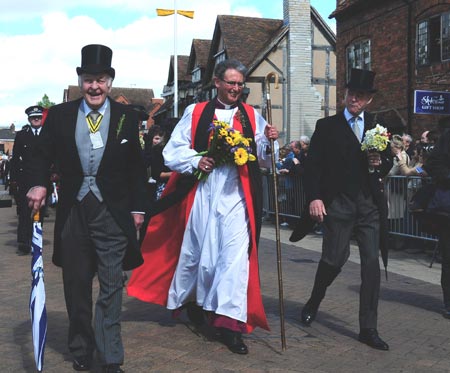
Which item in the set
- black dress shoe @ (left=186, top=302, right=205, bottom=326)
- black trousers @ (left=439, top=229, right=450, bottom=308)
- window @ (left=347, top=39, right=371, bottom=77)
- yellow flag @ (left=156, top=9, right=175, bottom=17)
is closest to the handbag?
black trousers @ (left=439, top=229, right=450, bottom=308)

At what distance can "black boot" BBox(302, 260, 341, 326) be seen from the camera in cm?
538

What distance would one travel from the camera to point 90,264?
4.31 meters

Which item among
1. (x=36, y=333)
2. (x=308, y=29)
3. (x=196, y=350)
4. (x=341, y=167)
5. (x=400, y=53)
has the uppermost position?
(x=308, y=29)

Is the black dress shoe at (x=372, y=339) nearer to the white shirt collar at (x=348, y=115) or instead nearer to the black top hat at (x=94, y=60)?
the white shirt collar at (x=348, y=115)

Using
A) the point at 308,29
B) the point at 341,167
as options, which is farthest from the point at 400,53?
the point at 341,167

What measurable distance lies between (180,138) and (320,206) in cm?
119

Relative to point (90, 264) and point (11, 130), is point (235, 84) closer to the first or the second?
point (90, 264)

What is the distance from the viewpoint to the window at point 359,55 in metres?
22.2

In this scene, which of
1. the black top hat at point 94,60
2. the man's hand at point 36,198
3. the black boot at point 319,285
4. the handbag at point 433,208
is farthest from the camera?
the handbag at point 433,208

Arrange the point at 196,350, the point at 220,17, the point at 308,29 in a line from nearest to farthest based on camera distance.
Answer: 1. the point at 196,350
2. the point at 308,29
3. the point at 220,17

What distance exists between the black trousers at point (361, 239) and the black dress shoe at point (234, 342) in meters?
0.92

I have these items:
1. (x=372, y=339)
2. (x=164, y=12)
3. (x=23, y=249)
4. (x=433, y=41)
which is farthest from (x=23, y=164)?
(x=164, y=12)

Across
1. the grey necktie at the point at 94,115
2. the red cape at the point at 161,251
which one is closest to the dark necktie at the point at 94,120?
the grey necktie at the point at 94,115

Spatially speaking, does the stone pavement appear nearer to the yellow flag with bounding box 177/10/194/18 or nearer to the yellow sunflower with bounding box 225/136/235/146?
the yellow sunflower with bounding box 225/136/235/146
